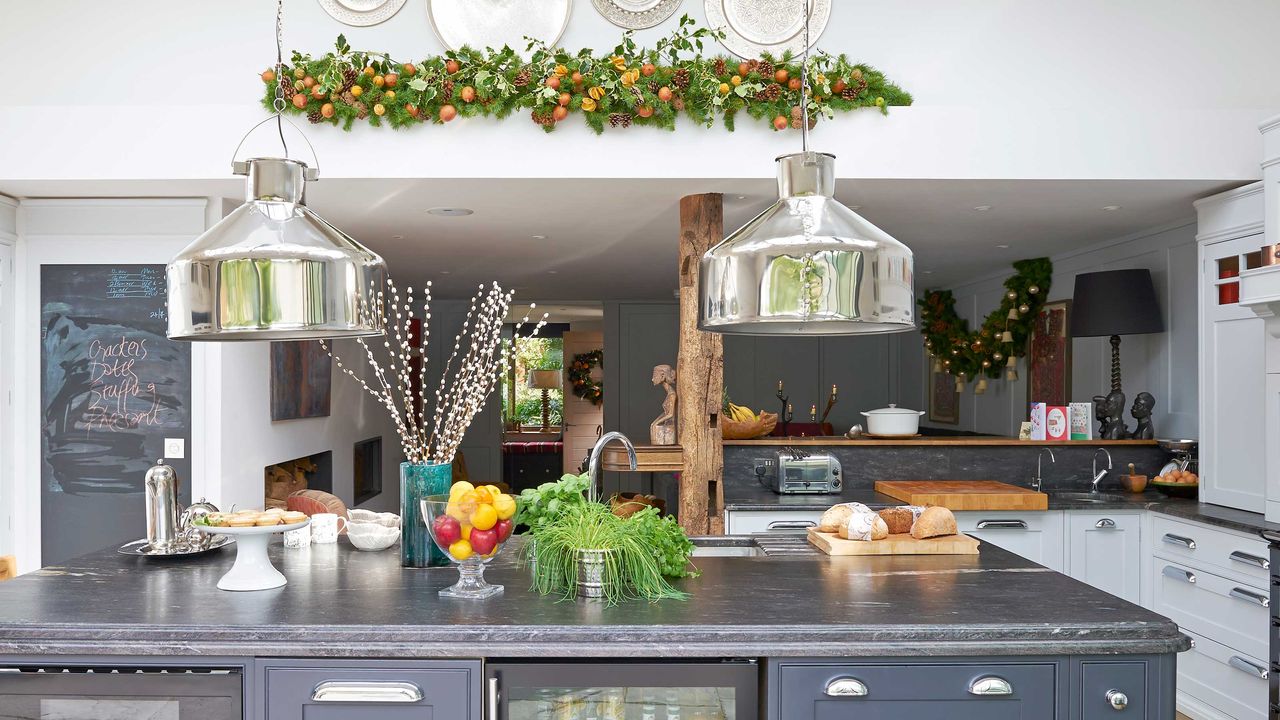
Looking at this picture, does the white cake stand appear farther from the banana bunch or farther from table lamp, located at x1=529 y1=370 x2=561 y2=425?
table lamp, located at x1=529 y1=370 x2=561 y2=425

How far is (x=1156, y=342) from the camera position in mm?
5398

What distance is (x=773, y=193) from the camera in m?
4.23

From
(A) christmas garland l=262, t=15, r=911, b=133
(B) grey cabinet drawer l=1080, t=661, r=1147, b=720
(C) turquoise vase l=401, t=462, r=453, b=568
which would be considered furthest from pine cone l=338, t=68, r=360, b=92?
(B) grey cabinet drawer l=1080, t=661, r=1147, b=720

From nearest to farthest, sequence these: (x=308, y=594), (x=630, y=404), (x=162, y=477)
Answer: (x=308, y=594) → (x=162, y=477) → (x=630, y=404)

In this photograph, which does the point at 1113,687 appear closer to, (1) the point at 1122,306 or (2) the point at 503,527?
(2) the point at 503,527

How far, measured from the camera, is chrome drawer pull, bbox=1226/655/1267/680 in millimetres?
3629

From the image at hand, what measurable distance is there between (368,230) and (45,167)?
172cm

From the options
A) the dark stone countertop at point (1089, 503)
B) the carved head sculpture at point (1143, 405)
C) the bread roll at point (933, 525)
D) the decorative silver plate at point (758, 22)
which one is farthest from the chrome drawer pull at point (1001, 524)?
the decorative silver plate at point (758, 22)

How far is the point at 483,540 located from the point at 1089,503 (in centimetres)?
351

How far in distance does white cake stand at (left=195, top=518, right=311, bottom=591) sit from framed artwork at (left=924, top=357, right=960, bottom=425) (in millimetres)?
6846

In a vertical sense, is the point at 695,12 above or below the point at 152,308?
above

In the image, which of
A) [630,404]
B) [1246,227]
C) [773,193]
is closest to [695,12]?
[773,193]

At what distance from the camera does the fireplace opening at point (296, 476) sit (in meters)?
5.65

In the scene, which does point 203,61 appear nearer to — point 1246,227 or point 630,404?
point 1246,227
